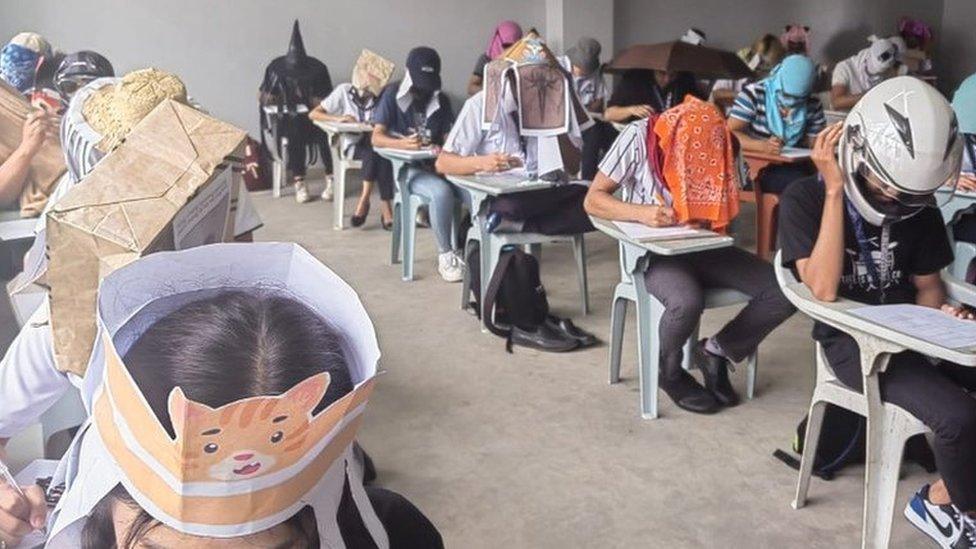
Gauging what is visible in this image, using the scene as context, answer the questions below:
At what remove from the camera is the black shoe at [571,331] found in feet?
11.6

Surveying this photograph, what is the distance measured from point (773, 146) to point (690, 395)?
5.95 ft

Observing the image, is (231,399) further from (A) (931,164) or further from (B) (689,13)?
(B) (689,13)

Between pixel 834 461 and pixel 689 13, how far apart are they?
23.8 ft

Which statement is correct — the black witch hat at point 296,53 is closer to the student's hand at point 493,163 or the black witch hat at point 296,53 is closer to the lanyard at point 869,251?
the student's hand at point 493,163

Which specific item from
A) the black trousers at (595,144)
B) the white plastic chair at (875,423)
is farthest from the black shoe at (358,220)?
the white plastic chair at (875,423)

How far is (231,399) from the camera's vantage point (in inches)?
23.6

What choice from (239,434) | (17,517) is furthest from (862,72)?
(239,434)

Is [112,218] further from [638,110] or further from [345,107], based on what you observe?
[345,107]

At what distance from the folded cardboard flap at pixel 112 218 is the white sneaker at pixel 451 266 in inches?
138

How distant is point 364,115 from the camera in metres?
6.03

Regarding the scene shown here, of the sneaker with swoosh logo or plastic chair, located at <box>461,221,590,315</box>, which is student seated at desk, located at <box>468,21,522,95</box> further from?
the sneaker with swoosh logo

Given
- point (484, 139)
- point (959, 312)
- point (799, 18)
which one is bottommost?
point (959, 312)

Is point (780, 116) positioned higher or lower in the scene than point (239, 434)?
lower

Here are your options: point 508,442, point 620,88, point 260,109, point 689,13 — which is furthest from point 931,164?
point 689,13
